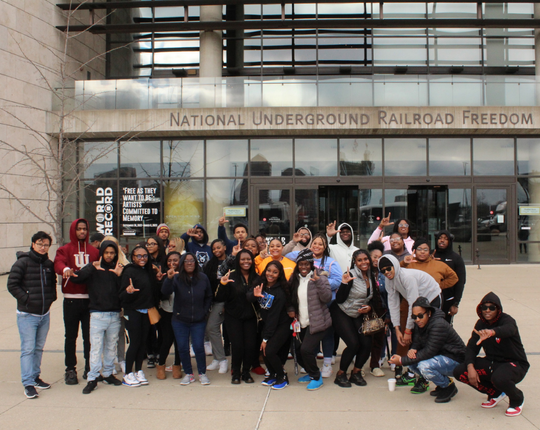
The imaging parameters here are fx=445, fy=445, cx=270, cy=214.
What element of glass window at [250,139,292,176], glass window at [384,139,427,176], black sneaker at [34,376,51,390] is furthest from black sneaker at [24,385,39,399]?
glass window at [384,139,427,176]

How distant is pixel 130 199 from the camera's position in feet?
49.1

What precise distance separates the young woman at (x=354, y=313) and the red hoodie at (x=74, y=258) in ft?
9.62

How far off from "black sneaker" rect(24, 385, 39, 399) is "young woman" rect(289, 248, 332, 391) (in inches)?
111

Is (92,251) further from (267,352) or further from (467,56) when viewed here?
(467,56)

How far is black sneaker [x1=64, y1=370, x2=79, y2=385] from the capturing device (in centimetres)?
501

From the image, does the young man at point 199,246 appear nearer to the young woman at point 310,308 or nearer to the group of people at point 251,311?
the group of people at point 251,311

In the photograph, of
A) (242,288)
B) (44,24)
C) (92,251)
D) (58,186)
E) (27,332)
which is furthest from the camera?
(44,24)

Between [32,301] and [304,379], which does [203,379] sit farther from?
[32,301]

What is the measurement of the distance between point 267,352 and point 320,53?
13765 millimetres

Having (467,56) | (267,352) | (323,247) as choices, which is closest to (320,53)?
(467,56)

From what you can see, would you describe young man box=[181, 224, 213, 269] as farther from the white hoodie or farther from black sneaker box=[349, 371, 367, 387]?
black sneaker box=[349, 371, 367, 387]

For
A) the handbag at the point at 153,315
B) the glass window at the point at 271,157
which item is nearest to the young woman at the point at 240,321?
the handbag at the point at 153,315

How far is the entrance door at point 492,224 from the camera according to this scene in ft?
47.9

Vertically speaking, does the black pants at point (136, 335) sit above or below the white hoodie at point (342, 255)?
below
